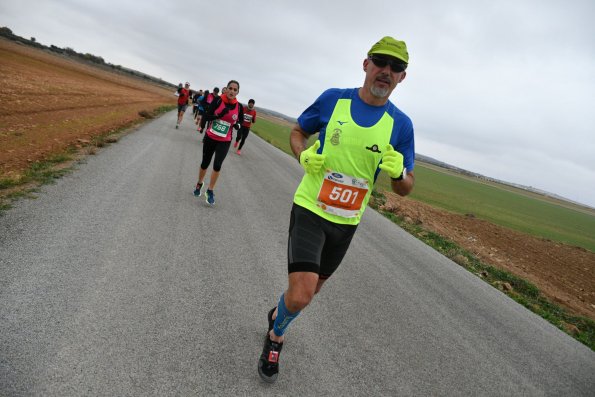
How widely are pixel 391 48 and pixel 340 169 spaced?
94 cm

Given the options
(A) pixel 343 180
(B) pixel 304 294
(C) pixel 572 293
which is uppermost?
(A) pixel 343 180

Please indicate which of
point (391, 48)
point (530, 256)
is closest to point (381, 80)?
point (391, 48)

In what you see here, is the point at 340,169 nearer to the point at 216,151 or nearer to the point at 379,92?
the point at 379,92

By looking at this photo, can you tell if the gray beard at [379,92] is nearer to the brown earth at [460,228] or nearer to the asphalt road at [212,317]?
the asphalt road at [212,317]

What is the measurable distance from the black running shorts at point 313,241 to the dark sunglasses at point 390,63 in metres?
1.19

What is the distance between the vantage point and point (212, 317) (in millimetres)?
3139

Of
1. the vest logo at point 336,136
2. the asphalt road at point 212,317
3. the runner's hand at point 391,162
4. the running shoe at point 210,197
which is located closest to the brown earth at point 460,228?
the asphalt road at point 212,317

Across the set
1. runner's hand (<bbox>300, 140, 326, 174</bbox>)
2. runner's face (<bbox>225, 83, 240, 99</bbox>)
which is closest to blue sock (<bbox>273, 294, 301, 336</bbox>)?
runner's hand (<bbox>300, 140, 326, 174</bbox>)

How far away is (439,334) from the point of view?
4.01 m

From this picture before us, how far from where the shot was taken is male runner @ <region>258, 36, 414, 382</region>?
2.48m

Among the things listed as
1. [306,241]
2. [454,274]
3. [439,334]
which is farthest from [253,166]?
[306,241]

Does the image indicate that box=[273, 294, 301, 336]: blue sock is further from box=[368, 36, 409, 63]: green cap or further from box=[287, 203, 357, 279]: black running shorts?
box=[368, 36, 409, 63]: green cap

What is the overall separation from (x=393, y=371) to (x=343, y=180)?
70.9 inches

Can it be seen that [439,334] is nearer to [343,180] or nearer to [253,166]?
[343,180]
